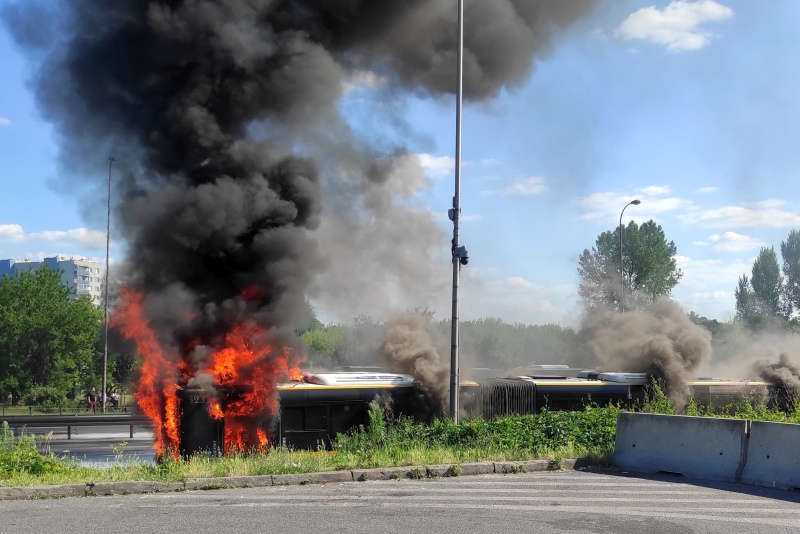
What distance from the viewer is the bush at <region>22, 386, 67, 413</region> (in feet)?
122

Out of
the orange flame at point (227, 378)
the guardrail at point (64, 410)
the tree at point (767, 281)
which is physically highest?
the tree at point (767, 281)

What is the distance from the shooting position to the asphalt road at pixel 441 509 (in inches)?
255

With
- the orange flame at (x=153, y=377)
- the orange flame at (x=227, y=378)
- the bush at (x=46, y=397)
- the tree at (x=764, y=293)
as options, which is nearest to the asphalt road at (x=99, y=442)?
the orange flame at (x=153, y=377)

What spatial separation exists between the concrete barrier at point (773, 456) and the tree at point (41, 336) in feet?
118

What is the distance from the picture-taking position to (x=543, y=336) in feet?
190

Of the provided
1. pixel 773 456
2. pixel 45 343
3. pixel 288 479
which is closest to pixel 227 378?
pixel 288 479

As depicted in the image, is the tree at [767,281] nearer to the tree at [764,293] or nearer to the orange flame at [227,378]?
the tree at [764,293]

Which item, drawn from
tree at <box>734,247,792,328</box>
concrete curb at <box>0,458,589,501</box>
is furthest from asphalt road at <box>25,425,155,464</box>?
tree at <box>734,247,792,328</box>

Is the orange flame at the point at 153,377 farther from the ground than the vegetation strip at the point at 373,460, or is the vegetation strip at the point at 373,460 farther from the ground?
the orange flame at the point at 153,377

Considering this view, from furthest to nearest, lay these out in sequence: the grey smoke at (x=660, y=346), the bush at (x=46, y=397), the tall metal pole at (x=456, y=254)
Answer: the bush at (x=46, y=397) < the grey smoke at (x=660, y=346) < the tall metal pole at (x=456, y=254)

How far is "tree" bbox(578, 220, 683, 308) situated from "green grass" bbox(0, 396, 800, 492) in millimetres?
40319

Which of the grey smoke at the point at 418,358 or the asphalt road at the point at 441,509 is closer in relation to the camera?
the asphalt road at the point at 441,509

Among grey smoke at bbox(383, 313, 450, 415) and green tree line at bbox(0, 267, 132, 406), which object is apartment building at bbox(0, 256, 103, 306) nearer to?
green tree line at bbox(0, 267, 132, 406)

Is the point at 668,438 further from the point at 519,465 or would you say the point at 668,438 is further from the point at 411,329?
the point at 411,329
